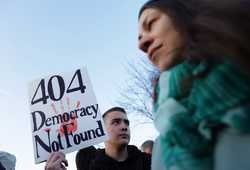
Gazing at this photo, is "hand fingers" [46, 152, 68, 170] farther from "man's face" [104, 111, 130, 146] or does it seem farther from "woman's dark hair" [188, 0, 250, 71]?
"woman's dark hair" [188, 0, 250, 71]

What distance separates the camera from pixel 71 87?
11.8ft

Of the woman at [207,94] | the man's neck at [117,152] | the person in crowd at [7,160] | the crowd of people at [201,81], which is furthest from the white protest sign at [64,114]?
the woman at [207,94]

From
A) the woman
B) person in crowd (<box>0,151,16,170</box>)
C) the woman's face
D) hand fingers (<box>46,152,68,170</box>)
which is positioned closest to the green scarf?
the woman

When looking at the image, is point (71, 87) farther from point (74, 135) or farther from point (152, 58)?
point (152, 58)

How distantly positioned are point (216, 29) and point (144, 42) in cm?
27

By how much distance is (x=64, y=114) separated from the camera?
340 cm

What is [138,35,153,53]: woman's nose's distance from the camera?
1.22 metres

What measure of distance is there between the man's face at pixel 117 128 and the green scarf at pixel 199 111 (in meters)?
2.45

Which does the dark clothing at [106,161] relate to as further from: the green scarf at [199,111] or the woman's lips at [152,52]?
the green scarf at [199,111]

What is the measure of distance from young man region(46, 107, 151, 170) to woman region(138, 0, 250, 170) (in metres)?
1.99

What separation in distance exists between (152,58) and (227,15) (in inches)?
10.6

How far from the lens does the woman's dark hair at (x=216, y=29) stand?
978 millimetres

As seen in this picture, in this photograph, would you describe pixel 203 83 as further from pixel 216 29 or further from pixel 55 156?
pixel 55 156

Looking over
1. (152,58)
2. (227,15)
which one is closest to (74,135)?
(152,58)
